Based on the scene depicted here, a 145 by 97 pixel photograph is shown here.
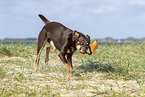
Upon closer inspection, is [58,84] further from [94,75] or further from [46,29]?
[46,29]

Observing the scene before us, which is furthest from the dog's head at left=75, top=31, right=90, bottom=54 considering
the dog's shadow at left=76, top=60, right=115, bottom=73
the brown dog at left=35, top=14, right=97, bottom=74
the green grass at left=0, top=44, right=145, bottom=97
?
the dog's shadow at left=76, top=60, right=115, bottom=73

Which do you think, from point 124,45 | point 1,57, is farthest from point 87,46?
point 124,45

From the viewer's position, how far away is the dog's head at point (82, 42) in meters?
6.06

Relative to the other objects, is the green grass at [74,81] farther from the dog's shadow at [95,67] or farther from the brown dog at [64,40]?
the brown dog at [64,40]

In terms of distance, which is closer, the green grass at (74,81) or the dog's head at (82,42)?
the green grass at (74,81)

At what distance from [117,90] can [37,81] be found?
2186 mm

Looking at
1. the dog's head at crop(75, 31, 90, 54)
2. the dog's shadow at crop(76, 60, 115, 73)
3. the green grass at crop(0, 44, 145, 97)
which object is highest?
the dog's head at crop(75, 31, 90, 54)

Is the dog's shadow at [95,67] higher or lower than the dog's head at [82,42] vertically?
lower

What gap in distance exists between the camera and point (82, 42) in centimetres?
613

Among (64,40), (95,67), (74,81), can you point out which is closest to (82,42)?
(64,40)

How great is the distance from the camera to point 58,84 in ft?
18.9

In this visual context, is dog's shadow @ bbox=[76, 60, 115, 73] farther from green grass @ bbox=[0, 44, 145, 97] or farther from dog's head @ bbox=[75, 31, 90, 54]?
dog's head @ bbox=[75, 31, 90, 54]

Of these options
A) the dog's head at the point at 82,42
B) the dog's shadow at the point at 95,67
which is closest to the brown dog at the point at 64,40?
the dog's head at the point at 82,42

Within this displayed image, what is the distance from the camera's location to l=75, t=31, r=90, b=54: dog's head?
19.9 ft
